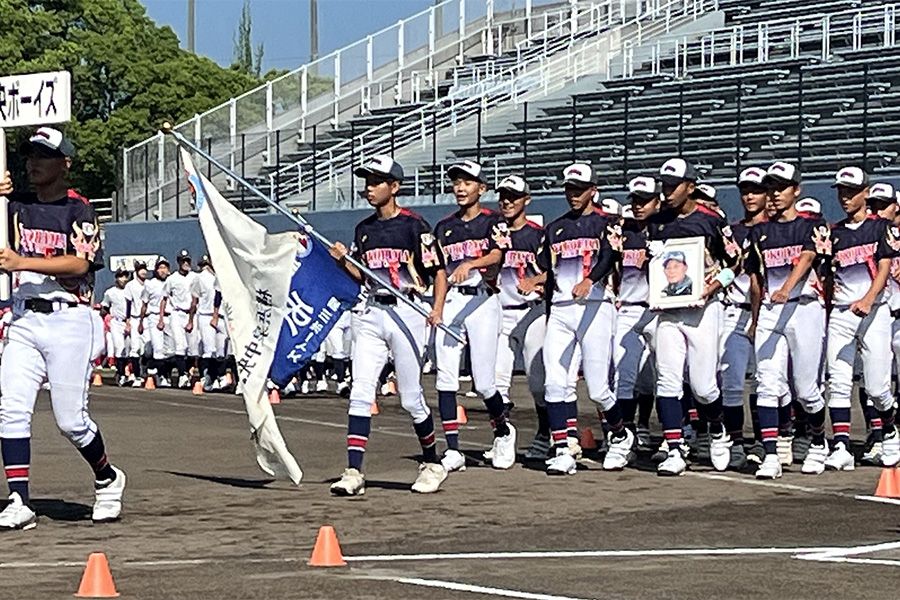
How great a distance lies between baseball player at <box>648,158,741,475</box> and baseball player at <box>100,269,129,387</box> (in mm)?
16483

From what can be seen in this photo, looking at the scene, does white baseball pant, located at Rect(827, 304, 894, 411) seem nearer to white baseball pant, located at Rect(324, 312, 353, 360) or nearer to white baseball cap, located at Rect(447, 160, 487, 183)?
white baseball cap, located at Rect(447, 160, 487, 183)

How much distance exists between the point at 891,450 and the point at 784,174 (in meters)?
2.39

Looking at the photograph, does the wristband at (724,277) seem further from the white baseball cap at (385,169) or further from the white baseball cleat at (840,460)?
the white baseball cap at (385,169)

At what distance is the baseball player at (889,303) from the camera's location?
47.1 ft

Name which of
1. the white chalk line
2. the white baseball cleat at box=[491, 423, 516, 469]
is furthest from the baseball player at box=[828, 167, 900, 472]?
the white chalk line

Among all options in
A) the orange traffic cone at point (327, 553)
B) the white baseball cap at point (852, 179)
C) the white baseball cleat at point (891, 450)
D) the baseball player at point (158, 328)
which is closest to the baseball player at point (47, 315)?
the orange traffic cone at point (327, 553)

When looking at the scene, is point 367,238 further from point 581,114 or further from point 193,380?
point 581,114

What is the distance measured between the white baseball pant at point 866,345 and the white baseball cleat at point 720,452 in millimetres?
988

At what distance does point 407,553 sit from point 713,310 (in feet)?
15.6

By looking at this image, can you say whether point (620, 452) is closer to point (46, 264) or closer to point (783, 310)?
point (783, 310)

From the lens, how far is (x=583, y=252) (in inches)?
554

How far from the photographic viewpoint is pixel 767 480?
43.9ft

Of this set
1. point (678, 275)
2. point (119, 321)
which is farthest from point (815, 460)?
point (119, 321)

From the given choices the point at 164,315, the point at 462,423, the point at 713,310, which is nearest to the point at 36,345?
the point at 713,310
